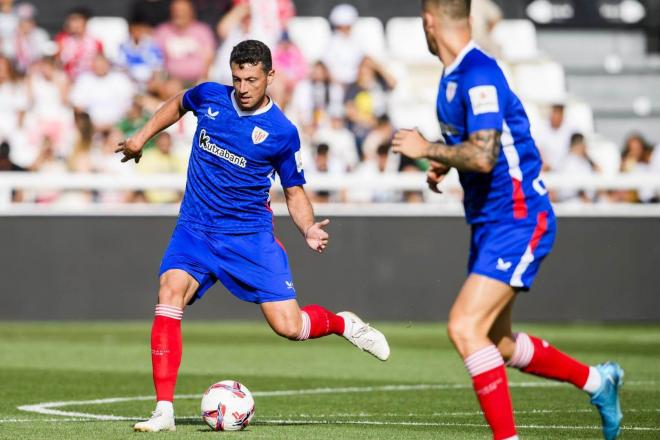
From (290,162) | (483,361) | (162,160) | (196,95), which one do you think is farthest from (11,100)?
(483,361)

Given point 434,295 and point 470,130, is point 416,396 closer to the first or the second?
point 470,130

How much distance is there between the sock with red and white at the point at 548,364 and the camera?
24.7 ft

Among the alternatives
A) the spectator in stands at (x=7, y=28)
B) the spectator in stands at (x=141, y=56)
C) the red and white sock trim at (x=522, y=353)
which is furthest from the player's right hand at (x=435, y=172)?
the spectator in stands at (x=7, y=28)

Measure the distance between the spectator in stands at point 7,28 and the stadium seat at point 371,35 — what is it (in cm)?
535

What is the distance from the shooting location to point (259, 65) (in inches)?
347

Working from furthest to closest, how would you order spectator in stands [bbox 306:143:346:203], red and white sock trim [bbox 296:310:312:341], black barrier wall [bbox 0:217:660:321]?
spectator in stands [bbox 306:143:346:203], black barrier wall [bbox 0:217:660:321], red and white sock trim [bbox 296:310:312:341]

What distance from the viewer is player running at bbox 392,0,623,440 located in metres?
6.95

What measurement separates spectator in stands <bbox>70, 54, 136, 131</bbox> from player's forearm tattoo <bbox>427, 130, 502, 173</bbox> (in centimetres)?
1345

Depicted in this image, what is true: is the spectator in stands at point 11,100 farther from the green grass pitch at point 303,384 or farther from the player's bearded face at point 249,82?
the player's bearded face at point 249,82

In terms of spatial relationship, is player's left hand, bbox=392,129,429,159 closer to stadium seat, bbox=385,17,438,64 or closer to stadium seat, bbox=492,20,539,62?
stadium seat, bbox=385,17,438,64

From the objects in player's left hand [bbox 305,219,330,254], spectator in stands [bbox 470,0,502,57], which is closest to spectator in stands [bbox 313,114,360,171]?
spectator in stands [bbox 470,0,502,57]

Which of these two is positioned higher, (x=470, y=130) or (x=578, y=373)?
(x=470, y=130)

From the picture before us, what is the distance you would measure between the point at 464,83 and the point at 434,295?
11.1 meters

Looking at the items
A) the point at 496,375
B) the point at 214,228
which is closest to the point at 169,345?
the point at 214,228
